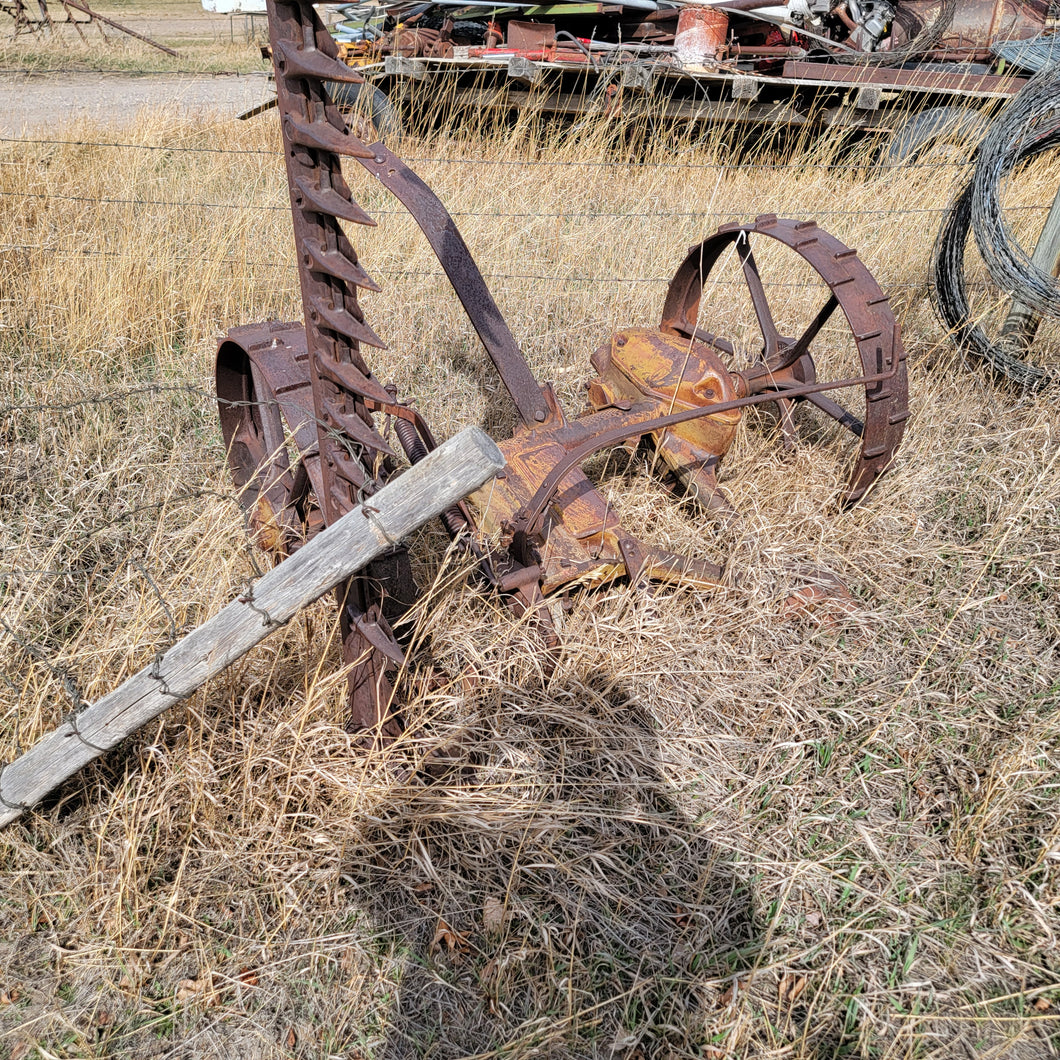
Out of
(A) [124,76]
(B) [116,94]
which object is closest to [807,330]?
(B) [116,94]

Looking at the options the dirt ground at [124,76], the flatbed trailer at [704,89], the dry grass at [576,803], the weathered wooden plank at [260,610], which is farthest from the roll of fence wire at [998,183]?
the dirt ground at [124,76]

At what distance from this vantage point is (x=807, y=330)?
3.12 meters

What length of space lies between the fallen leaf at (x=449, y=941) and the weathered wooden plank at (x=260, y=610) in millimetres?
786

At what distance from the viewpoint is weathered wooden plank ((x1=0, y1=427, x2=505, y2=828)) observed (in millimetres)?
1453

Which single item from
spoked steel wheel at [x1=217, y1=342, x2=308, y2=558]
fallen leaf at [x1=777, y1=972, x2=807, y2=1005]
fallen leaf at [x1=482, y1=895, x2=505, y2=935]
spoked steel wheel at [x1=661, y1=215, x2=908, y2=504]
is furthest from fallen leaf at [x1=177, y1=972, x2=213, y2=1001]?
spoked steel wheel at [x1=661, y1=215, x2=908, y2=504]

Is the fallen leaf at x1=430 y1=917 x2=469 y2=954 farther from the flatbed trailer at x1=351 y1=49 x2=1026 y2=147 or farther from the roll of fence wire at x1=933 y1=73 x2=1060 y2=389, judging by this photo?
the flatbed trailer at x1=351 y1=49 x2=1026 y2=147

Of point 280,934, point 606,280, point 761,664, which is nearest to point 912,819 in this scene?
point 761,664

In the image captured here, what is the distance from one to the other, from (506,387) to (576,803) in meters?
1.34

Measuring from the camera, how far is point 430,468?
1.46 metres

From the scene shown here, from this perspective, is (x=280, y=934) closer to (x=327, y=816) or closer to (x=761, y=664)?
(x=327, y=816)

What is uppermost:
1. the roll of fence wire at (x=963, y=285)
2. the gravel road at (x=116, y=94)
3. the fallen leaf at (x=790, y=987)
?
the roll of fence wire at (x=963, y=285)

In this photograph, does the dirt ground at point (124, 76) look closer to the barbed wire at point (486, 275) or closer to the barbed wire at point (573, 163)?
the barbed wire at point (573, 163)

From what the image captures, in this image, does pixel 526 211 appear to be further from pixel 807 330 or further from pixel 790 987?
pixel 790 987

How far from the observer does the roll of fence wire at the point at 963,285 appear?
4.01 meters
